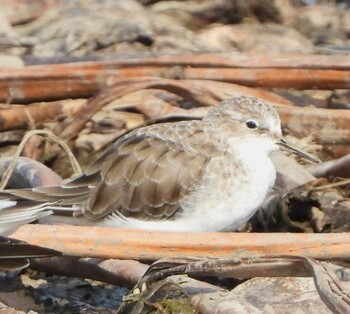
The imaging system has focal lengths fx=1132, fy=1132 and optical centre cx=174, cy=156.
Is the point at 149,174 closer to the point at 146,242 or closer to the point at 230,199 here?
the point at 230,199

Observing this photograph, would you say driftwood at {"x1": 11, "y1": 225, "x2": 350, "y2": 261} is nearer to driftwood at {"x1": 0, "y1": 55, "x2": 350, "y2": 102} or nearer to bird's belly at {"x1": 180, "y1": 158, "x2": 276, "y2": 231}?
bird's belly at {"x1": 180, "y1": 158, "x2": 276, "y2": 231}

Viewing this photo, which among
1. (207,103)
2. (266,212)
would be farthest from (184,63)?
(266,212)

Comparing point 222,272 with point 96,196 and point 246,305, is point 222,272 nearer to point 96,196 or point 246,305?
point 246,305

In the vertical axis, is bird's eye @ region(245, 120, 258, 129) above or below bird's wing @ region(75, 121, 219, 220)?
above

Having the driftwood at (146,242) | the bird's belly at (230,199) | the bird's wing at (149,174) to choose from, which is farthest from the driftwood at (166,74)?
the driftwood at (146,242)

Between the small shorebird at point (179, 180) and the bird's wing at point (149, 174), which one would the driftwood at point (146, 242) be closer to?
the small shorebird at point (179, 180)

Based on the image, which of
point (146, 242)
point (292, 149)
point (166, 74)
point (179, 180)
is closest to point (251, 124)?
point (292, 149)

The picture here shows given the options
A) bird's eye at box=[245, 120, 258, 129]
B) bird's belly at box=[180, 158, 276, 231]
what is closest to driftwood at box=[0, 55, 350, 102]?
bird's eye at box=[245, 120, 258, 129]
